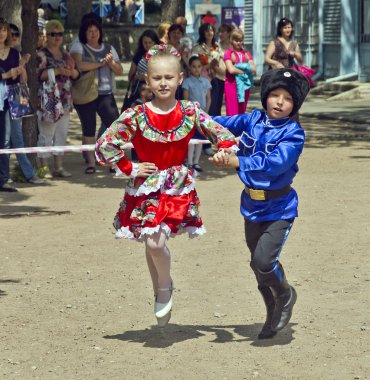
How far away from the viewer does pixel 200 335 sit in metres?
7.04

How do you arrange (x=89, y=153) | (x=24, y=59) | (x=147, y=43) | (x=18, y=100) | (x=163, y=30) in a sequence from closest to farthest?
1. (x=18, y=100)
2. (x=24, y=59)
3. (x=147, y=43)
4. (x=89, y=153)
5. (x=163, y=30)

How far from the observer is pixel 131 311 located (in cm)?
766

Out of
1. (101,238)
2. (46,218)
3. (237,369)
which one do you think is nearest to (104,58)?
(46,218)

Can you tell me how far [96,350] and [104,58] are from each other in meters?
8.03

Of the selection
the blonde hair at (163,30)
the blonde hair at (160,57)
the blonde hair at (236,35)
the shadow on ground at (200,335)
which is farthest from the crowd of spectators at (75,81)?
the shadow on ground at (200,335)

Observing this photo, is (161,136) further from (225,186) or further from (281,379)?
(225,186)

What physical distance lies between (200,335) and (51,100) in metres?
7.47

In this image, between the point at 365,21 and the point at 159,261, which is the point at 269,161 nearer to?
the point at 159,261

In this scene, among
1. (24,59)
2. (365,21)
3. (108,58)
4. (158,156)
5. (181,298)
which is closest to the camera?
(158,156)

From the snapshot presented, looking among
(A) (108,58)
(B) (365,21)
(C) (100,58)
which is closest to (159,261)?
(A) (108,58)

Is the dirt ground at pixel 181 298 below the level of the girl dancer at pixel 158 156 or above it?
below

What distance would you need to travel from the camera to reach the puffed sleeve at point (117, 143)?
6.79 metres

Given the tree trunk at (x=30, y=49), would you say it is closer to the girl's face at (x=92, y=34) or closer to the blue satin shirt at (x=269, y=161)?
the girl's face at (x=92, y=34)

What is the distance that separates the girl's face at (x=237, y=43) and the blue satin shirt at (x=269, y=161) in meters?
9.63
